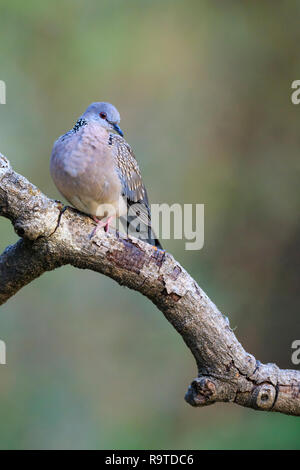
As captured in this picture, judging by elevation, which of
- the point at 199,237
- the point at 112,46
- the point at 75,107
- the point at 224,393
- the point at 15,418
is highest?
the point at 112,46

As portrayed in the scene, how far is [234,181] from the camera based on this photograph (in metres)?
5.26

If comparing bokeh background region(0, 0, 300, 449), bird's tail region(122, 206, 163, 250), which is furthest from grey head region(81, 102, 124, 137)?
bokeh background region(0, 0, 300, 449)

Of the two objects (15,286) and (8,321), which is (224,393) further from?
(8,321)

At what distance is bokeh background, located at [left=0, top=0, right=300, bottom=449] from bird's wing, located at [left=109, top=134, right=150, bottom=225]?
2.24 m

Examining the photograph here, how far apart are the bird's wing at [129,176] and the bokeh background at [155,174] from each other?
2.24 m

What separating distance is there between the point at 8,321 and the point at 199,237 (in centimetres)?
185

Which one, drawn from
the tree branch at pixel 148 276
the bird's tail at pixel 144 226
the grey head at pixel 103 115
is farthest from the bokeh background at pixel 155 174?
the tree branch at pixel 148 276

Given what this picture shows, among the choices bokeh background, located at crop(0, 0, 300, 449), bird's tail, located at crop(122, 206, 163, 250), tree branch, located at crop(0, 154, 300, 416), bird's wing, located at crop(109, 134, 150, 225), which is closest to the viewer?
tree branch, located at crop(0, 154, 300, 416)

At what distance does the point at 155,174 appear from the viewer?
17.4 ft

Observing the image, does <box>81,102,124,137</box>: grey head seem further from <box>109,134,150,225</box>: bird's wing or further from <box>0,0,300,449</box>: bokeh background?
<box>0,0,300,449</box>: bokeh background

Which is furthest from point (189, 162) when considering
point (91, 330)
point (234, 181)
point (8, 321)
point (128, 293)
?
point (8, 321)

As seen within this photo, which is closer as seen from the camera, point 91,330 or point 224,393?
point 224,393

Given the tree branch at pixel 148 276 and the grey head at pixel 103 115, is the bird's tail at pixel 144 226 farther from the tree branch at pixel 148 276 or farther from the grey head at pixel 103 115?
the tree branch at pixel 148 276

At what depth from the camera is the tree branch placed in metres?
2.04
